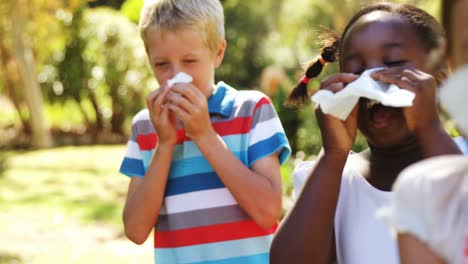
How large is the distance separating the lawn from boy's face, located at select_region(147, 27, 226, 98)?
125 inches

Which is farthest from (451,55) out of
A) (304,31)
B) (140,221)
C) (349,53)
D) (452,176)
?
(304,31)

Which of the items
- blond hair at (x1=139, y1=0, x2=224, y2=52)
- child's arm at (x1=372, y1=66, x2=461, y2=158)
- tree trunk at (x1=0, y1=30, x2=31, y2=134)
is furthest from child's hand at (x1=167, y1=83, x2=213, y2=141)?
tree trunk at (x1=0, y1=30, x2=31, y2=134)

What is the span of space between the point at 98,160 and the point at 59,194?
3.34m

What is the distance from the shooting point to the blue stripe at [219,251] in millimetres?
2135

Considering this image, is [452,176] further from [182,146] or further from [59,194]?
[59,194]

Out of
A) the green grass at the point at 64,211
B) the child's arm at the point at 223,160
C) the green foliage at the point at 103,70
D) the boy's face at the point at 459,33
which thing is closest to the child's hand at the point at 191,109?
the child's arm at the point at 223,160

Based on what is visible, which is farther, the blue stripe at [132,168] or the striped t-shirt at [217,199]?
the blue stripe at [132,168]

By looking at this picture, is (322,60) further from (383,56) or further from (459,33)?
(459,33)

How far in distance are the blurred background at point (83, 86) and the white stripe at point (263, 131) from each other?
19.5ft

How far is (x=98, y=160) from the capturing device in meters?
13.4

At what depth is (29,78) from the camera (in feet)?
48.2

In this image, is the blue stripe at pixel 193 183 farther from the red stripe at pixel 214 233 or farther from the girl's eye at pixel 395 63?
the girl's eye at pixel 395 63

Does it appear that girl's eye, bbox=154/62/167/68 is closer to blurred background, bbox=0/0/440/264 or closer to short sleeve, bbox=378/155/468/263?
short sleeve, bbox=378/155/468/263

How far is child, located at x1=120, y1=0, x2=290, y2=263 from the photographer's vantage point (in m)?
2.07
